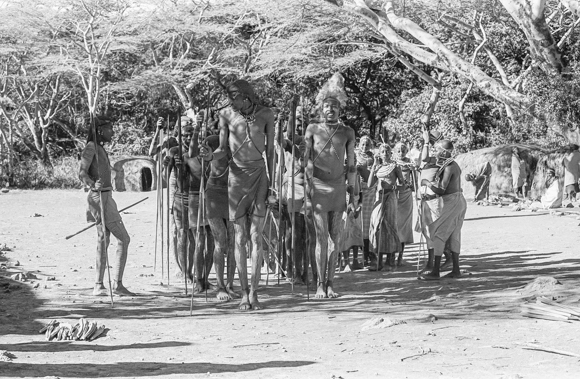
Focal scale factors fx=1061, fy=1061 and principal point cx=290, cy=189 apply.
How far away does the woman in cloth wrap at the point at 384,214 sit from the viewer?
13180mm

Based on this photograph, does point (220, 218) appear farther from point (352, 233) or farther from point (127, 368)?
point (127, 368)

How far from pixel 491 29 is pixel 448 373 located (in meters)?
26.5

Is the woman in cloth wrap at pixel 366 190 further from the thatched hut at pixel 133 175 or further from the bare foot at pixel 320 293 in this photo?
the thatched hut at pixel 133 175

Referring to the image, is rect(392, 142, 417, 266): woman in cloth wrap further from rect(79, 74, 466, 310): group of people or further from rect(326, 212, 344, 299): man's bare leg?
rect(326, 212, 344, 299): man's bare leg

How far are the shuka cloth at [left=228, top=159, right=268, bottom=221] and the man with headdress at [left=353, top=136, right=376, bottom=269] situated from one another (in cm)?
366

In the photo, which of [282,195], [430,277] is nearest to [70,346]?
[282,195]

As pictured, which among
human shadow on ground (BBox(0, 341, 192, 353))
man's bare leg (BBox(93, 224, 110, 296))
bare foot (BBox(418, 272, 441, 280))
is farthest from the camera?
bare foot (BBox(418, 272, 441, 280))

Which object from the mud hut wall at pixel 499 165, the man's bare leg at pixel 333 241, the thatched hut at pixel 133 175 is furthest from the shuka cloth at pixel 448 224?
the thatched hut at pixel 133 175

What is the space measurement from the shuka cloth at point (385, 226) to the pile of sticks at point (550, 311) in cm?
418

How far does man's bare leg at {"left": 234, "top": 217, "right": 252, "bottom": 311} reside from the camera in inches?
385

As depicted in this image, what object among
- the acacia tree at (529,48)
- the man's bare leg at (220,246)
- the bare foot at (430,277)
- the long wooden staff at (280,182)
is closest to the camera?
the man's bare leg at (220,246)

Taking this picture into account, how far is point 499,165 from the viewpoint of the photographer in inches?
1077

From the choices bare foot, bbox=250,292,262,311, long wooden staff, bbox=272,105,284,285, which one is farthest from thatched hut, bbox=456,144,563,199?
bare foot, bbox=250,292,262,311

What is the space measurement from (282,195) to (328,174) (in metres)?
1.79
